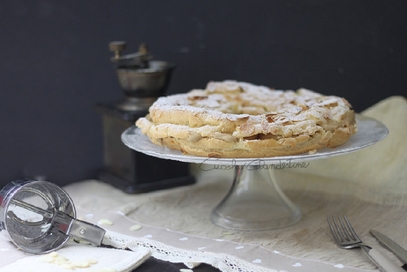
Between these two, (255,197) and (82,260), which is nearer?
(82,260)

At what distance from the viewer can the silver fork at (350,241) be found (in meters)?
1.15

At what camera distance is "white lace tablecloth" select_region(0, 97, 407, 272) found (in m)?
1.26

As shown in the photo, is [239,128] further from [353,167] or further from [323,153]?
[353,167]

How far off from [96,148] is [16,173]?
0.93 ft

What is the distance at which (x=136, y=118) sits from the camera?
1720 millimetres

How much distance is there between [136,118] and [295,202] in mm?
520

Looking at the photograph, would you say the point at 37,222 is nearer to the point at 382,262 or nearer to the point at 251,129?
the point at 251,129

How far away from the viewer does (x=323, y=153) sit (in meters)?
1.29

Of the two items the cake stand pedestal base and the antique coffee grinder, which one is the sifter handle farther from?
the antique coffee grinder

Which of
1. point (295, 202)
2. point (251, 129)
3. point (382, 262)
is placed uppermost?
point (251, 129)

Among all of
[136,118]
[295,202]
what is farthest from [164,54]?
[295,202]

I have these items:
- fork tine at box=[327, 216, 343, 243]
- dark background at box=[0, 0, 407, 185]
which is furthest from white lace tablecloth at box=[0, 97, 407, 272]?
dark background at box=[0, 0, 407, 185]

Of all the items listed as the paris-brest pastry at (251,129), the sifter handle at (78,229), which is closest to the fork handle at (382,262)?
the paris-brest pastry at (251,129)

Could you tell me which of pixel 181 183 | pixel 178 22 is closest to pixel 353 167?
pixel 181 183
